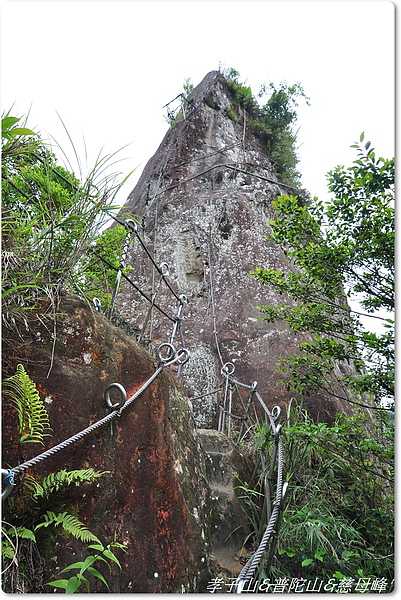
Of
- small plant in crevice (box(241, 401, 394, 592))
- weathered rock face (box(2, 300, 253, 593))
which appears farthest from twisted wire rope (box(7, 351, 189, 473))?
small plant in crevice (box(241, 401, 394, 592))

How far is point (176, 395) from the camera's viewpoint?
77.7 inches

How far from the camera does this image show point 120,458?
5.02 ft

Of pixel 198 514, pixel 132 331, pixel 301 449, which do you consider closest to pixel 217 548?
pixel 198 514

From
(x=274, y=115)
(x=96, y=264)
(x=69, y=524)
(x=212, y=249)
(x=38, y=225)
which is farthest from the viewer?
(x=274, y=115)

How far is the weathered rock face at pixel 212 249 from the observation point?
473cm

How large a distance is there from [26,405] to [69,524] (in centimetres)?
40

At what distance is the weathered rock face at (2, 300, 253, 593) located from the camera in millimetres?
1397

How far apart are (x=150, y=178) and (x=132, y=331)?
343 cm

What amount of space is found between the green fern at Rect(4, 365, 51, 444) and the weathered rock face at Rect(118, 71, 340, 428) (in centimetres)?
290

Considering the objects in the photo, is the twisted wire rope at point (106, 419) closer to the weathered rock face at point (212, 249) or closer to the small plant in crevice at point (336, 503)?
the small plant in crevice at point (336, 503)

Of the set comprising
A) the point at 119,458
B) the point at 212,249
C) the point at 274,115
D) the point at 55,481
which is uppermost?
the point at 274,115

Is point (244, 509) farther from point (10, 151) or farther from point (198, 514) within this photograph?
point (10, 151)

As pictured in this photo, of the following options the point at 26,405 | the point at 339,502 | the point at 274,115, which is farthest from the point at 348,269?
the point at 274,115

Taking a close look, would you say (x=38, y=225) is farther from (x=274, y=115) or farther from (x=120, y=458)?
(x=274, y=115)
